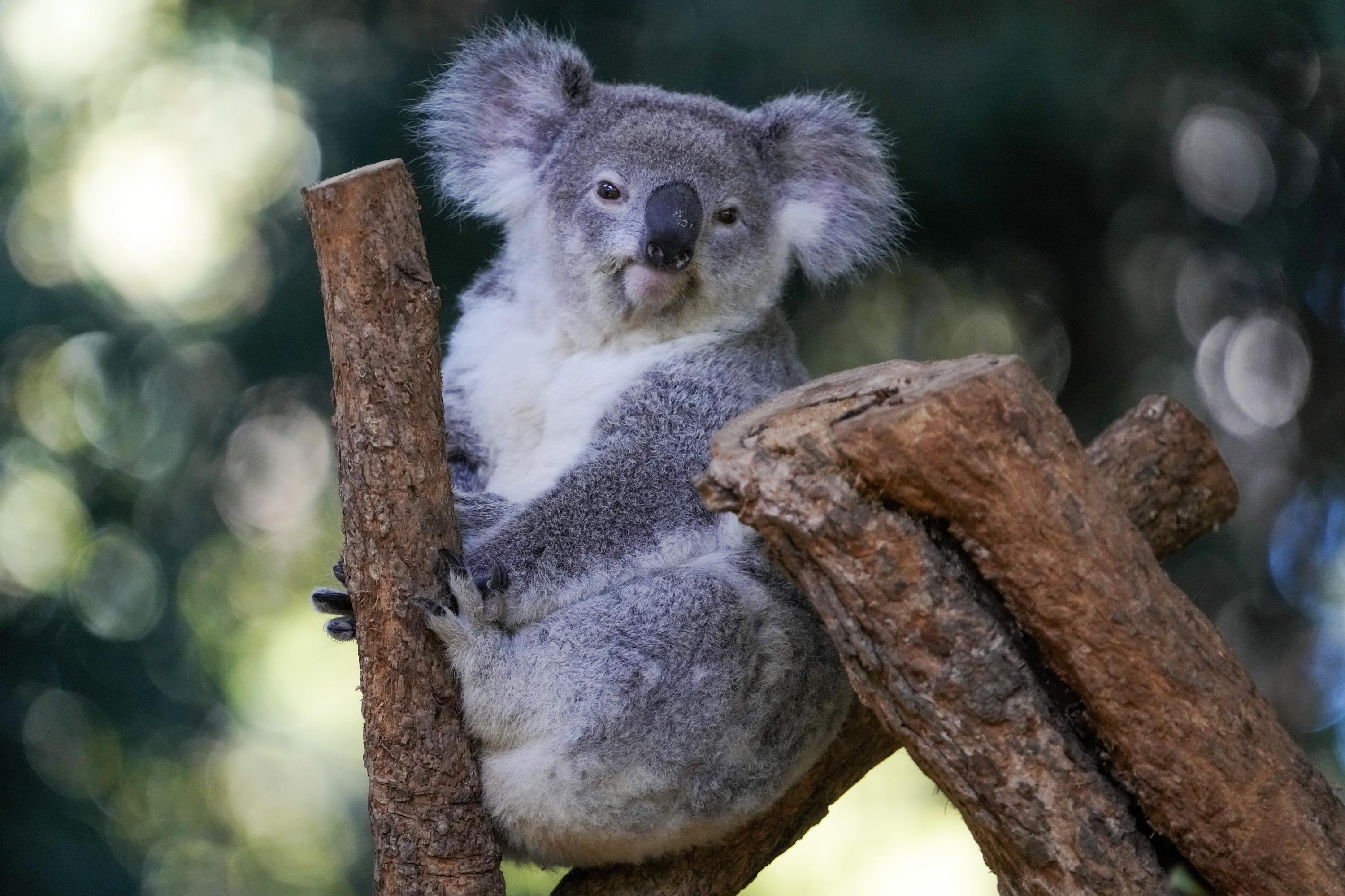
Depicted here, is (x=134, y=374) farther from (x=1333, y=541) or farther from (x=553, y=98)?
(x=1333, y=541)

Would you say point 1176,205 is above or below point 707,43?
below

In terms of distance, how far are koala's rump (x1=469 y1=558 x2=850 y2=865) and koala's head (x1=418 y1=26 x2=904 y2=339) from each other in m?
0.72

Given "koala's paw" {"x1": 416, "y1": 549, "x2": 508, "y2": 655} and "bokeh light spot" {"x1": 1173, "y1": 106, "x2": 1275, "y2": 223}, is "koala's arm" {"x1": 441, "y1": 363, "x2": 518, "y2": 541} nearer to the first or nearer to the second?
"koala's paw" {"x1": 416, "y1": 549, "x2": 508, "y2": 655}

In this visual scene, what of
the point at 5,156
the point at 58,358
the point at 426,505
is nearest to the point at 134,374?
the point at 58,358

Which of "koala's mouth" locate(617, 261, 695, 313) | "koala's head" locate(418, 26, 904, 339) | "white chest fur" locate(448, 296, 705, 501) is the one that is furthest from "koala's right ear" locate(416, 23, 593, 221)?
"koala's mouth" locate(617, 261, 695, 313)

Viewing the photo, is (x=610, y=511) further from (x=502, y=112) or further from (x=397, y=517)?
(x=502, y=112)

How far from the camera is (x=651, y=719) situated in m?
2.33

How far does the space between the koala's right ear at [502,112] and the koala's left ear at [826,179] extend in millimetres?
491

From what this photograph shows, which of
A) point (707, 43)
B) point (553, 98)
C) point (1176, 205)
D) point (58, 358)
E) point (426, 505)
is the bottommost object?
point (426, 505)

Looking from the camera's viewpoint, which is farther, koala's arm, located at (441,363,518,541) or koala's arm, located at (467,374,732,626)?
koala's arm, located at (441,363,518,541)

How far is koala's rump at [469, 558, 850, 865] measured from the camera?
233 centimetres

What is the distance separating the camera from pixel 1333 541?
3945 millimetres

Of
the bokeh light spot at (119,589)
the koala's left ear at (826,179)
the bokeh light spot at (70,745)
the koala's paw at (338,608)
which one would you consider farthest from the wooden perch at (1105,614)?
the bokeh light spot at (70,745)

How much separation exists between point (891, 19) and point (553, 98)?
1.31 metres
